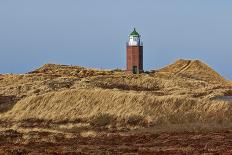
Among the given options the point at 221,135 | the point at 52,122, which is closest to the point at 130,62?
the point at 52,122

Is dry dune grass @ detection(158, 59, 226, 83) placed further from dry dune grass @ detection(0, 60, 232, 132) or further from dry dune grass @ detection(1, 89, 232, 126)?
dry dune grass @ detection(1, 89, 232, 126)

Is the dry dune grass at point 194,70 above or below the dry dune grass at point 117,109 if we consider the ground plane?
above

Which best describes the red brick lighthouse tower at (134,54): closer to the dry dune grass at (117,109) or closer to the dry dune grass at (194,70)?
the dry dune grass at (194,70)

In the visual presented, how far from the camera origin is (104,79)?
6700 cm

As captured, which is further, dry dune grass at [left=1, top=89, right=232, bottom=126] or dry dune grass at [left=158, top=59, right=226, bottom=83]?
dry dune grass at [left=158, top=59, right=226, bottom=83]

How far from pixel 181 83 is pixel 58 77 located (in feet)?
48.5

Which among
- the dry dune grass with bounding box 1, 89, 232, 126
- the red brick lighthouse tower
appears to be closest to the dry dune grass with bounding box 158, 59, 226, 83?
the red brick lighthouse tower

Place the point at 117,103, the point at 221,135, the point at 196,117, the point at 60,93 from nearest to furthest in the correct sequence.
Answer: the point at 221,135, the point at 196,117, the point at 117,103, the point at 60,93

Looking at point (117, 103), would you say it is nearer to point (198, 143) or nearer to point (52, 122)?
point (52, 122)

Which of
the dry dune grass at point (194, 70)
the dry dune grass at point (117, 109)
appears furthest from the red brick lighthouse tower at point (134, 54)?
the dry dune grass at point (117, 109)

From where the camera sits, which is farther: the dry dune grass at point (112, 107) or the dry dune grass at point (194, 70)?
the dry dune grass at point (194, 70)

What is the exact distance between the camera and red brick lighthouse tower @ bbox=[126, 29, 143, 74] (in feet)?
265

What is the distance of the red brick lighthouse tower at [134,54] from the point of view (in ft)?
265

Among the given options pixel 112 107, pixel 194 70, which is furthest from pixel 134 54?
A: pixel 112 107
